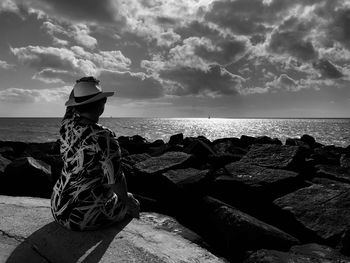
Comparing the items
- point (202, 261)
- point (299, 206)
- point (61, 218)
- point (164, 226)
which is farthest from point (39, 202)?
point (299, 206)

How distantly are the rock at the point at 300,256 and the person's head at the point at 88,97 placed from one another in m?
2.20

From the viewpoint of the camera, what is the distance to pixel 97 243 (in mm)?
3816

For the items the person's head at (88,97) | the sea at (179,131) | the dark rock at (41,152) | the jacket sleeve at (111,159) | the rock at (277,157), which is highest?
the person's head at (88,97)

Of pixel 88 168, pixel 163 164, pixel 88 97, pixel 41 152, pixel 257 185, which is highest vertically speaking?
pixel 88 97

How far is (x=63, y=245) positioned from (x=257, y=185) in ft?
11.4

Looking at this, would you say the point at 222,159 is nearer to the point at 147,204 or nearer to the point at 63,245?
the point at 147,204

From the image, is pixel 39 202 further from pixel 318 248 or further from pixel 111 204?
pixel 318 248

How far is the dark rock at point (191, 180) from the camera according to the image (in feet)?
19.8

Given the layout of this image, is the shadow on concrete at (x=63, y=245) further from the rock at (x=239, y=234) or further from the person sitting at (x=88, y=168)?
the rock at (x=239, y=234)

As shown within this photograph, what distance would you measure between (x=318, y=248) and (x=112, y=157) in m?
2.48

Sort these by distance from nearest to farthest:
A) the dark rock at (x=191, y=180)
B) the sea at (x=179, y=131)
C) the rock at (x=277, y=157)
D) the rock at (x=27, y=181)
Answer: the dark rock at (x=191, y=180)
the rock at (x=27, y=181)
the rock at (x=277, y=157)
the sea at (x=179, y=131)

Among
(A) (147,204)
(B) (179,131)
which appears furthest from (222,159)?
→ (B) (179,131)

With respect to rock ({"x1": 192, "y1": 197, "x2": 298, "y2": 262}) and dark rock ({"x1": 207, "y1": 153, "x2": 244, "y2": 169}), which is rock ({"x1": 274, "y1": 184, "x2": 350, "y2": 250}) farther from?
dark rock ({"x1": 207, "y1": 153, "x2": 244, "y2": 169})

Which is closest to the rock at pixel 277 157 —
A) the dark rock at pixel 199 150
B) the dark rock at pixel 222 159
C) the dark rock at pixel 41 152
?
the dark rock at pixel 222 159
